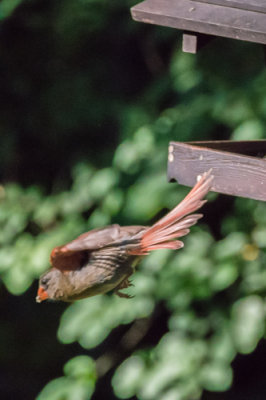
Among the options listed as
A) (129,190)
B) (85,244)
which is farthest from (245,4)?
(129,190)

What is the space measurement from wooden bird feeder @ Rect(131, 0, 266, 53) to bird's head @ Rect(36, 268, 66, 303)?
0.64 m

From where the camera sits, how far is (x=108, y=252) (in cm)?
172

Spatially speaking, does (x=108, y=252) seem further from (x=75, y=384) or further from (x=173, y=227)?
(x=75, y=384)

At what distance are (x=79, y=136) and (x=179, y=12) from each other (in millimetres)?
2140

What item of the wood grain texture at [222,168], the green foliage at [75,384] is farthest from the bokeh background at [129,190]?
the wood grain texture at [222,168]

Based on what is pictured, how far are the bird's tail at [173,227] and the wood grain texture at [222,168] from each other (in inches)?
5.9

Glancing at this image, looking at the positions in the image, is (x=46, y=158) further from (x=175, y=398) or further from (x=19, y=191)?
(x=175, y=398)

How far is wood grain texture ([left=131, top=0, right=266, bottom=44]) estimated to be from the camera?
5.66 ft

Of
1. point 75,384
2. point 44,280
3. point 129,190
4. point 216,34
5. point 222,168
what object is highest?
point 216,34

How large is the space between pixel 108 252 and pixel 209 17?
1.91 feet

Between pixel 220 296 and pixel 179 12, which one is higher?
pixel 179 12

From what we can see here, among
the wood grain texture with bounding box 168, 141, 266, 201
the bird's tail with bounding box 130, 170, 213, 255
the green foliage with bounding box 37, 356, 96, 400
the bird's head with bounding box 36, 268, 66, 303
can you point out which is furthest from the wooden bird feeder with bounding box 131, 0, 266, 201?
the green foliage with bounding box 37, 356, 96, 400

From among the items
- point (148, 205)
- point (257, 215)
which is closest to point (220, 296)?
point (257, 215)

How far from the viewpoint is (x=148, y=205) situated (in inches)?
101
